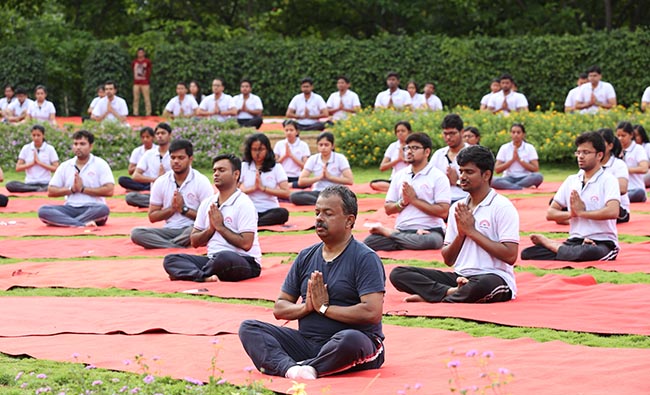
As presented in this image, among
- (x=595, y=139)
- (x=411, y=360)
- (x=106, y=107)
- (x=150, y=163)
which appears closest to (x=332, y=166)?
(x=150, y=163)

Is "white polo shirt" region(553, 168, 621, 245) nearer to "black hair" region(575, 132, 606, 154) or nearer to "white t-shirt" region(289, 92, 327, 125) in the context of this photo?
"black hair" region(575, 132, 606, 154)

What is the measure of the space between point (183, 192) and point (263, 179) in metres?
1.75

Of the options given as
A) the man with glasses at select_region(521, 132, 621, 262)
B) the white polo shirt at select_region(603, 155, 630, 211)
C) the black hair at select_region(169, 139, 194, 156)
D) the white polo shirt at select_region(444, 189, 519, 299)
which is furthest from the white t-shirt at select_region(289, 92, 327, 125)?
the white polo shirt at select_region(444, 189, 519, 299)

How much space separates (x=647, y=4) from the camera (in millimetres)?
30312

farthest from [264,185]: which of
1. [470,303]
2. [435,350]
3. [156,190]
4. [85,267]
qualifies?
[435,350]

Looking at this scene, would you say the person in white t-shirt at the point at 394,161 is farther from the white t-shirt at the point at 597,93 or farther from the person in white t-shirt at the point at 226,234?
the white t-shirt at the point at 597,93

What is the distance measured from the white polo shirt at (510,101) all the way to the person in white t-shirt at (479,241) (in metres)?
13.9

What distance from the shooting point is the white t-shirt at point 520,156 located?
16438 mm

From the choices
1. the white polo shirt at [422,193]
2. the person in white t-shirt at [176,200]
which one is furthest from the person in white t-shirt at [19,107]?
the white polo shirt at [422,193]

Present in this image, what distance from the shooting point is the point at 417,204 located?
Result: 10.9 meters

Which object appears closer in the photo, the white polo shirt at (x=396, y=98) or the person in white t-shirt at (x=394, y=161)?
the person in white t-shirt at (x=394, y=161)

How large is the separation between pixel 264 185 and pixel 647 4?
2010cm

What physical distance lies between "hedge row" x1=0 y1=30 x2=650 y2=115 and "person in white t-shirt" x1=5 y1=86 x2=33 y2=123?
17.3ft

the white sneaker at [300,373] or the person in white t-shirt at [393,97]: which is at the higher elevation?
the person in white t-shirt at [393,97]
